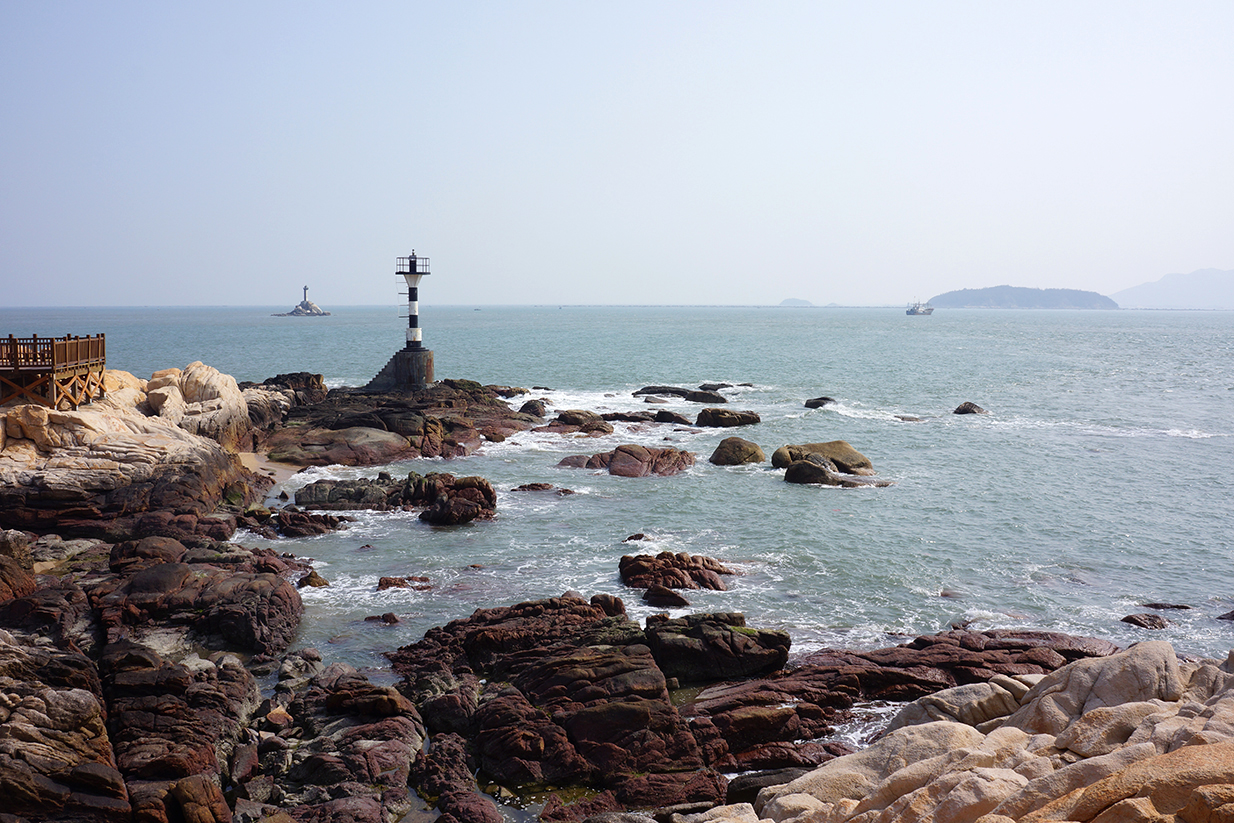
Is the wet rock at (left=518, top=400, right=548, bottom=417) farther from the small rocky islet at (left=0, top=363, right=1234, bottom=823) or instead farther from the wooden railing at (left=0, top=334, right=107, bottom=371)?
the small rocky islet at (left=0, top=363, right=1234, bottom=823)

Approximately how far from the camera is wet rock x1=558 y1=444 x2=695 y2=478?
33500mm

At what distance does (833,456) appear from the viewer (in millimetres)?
34344

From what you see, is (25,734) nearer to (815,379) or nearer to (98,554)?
(98,554)

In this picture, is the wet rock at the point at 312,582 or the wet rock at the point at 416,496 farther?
the wet rock at the point at 416,496

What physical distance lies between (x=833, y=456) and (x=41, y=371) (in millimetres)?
29107

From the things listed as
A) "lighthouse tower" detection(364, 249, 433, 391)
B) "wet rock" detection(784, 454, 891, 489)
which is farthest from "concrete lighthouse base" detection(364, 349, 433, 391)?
"wet rock" detection(784, 454, 891, 489)

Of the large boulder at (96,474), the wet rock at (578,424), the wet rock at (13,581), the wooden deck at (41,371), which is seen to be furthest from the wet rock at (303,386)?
the wet rock at (13,581)

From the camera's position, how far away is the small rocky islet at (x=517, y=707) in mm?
9289

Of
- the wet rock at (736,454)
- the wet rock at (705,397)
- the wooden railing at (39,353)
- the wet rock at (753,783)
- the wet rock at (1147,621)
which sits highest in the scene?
the wooden railing at (39,353)

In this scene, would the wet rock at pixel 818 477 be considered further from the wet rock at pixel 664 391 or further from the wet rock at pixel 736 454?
the wet rock at pixel 664 391

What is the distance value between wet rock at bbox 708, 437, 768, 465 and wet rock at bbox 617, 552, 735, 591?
13.7 metres

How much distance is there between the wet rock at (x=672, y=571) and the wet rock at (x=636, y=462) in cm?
1164

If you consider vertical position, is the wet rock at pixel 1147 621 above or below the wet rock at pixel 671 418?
below

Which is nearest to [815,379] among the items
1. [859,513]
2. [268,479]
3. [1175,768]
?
[859,513]
